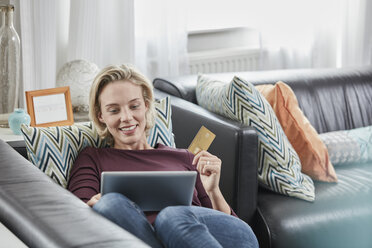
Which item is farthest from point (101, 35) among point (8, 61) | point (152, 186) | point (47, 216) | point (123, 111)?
point (47, 216)

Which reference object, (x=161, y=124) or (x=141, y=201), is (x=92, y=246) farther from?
(x=161, y=124)

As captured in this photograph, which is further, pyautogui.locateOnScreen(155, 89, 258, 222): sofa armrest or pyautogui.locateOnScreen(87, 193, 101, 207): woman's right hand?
pyautogui.locateOnScreen(155, 89, 258, 222): sofa armrest

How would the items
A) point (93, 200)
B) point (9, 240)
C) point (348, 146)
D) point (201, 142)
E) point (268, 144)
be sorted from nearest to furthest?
point (9, 240) < point (93, 200) < point (201, 142) < point (268, 144) < point (348, 146)

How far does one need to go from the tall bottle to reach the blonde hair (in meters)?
0.58

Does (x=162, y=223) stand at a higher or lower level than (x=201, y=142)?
lower

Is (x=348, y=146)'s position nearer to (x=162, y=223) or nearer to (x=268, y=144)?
(x=268, y=144)

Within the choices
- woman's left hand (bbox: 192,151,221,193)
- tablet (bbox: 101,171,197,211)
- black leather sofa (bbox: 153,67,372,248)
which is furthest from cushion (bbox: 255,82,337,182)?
tablet (bbox: 101,171,197,211)

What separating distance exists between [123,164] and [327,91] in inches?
58.3

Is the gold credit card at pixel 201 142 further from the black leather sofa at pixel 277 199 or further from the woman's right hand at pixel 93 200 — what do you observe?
the woman's right hand at pixel 93 200

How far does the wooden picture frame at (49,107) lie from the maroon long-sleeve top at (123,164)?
445 millimetres

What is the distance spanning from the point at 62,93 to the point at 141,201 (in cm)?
85

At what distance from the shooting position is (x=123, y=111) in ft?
6.54

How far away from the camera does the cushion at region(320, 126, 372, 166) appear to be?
2.83 metres

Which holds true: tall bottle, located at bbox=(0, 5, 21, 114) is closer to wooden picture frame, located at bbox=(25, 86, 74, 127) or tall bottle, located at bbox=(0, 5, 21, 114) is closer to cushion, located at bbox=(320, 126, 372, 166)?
wooden picture frame, located at bbox=(25, 86, 74, 127)
